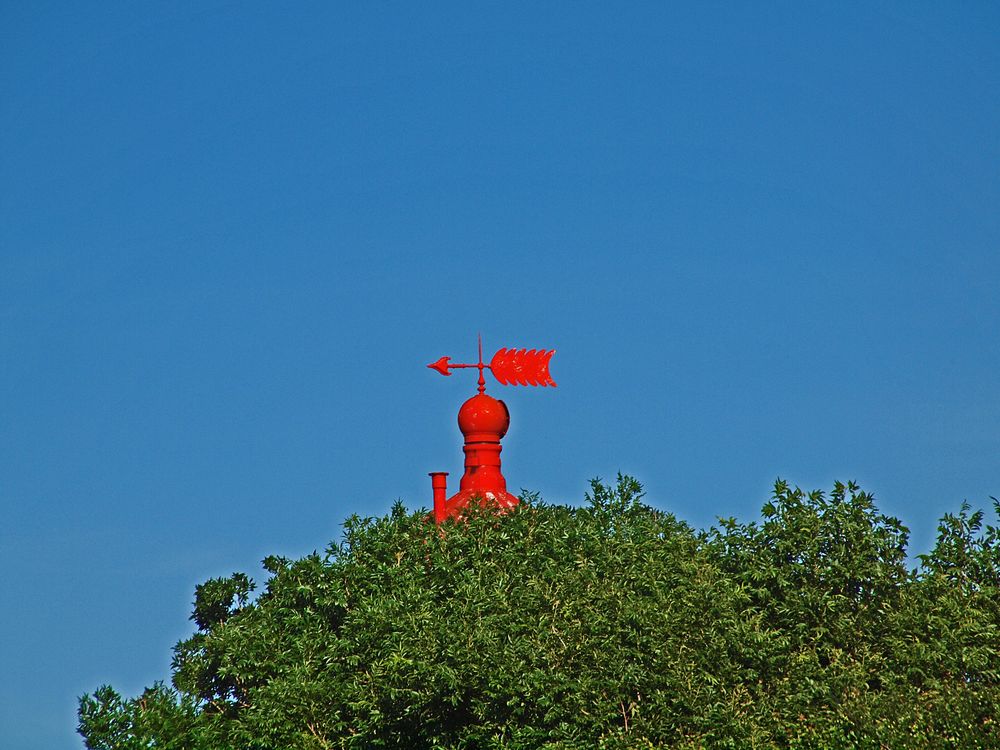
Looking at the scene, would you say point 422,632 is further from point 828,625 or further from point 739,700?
point 828,625

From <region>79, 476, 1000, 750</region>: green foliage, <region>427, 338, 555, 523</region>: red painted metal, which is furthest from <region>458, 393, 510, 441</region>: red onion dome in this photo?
<region>79, 476, 1000, 750</region>: green foliage

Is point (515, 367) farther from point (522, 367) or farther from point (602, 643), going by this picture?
point (602, 643)

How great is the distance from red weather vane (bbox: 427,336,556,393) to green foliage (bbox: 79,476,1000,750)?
3.82 m

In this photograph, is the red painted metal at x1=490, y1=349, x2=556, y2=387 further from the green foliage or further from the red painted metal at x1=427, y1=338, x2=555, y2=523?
the green foliage

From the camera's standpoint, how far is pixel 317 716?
82.2ft

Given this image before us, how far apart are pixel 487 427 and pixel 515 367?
1.46 metres

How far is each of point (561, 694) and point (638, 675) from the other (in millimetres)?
1228

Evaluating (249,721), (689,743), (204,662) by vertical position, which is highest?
(204,662)

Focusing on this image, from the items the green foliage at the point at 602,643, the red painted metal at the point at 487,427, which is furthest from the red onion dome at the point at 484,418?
the green foliage at the point at 602,643

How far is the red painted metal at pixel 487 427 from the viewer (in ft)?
101

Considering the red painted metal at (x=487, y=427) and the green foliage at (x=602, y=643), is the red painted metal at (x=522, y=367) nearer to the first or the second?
the red painted metal at (x=487, y=427)

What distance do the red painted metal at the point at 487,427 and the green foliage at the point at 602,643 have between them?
6.79 ft

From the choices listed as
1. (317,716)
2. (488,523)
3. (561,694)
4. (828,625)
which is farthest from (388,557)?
(828,625)

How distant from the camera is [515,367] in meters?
31.9
